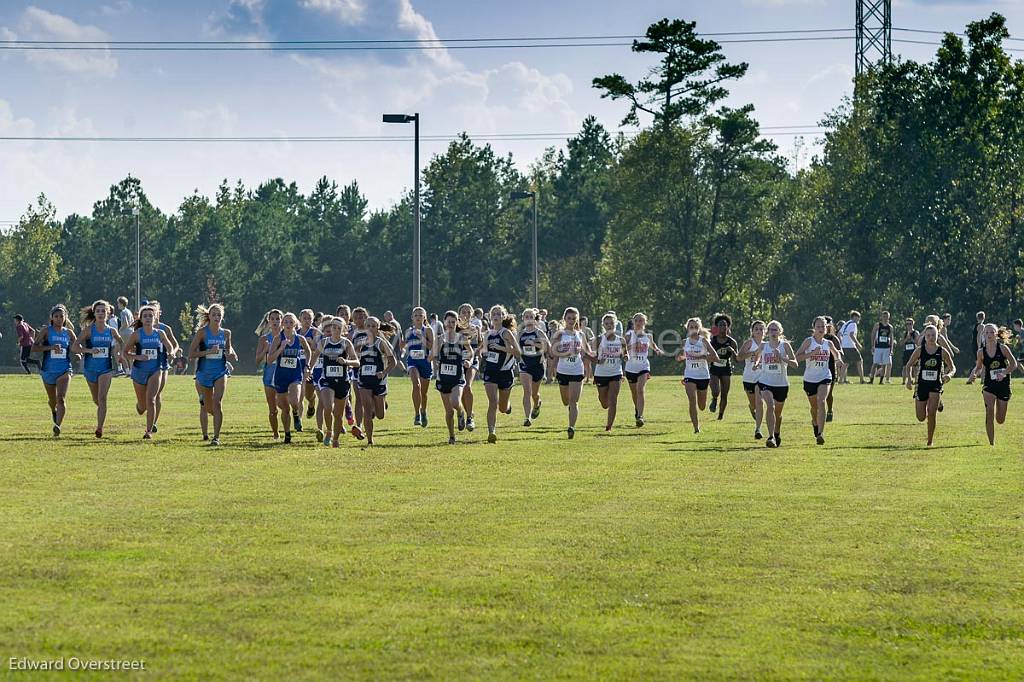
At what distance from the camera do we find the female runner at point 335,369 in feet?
69.4

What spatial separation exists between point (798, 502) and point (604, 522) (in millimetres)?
2615

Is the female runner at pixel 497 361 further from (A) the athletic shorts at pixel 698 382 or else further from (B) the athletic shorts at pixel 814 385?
(B) the athletic shorts at pixel 814 385

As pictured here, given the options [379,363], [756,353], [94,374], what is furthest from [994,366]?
[94,374]

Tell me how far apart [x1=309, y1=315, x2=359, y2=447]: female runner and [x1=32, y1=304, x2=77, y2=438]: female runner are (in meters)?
4.31

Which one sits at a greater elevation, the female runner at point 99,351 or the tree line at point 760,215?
the tree line at point 760,215

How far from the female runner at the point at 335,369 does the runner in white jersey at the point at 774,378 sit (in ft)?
19.7

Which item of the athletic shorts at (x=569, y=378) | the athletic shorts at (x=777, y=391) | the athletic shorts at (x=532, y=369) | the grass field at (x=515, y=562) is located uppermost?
the athletic shorts at (x=532, y=369)

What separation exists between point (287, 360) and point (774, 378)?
7.11 m

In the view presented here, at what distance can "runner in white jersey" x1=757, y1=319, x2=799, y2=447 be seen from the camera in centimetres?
2177

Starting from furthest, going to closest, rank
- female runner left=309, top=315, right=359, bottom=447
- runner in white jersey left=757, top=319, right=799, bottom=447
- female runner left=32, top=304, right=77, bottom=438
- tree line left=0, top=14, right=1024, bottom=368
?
tree line left=0, top=14, right=1024, bottom=368, female runner left=32, top=304, right=77, bottom=438, runner in white jersey left=757, top=319, right=799, bottom=447, female runner left=309, top=315, right=359, bottom=447

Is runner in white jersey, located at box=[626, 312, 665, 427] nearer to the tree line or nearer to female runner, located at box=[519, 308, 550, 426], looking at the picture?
female runner, located at box=[519, 308, 550, 426]

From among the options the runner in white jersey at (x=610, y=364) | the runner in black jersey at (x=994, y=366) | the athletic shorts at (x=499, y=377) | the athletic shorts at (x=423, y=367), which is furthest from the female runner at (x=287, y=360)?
the runner in black jersey at (x=994, y=366)

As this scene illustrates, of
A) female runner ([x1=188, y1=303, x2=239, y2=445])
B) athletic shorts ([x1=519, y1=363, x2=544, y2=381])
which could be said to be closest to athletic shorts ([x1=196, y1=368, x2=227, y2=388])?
female runner ([x1=188, y1=303, x2=239, y2=445])

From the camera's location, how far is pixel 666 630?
340 inches
